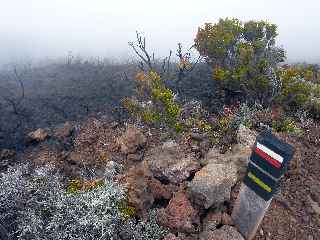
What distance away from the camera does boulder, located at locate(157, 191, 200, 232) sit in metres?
6.94

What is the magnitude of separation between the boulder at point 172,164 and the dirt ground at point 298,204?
1522 millimetres

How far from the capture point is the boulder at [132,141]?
29.3 ft

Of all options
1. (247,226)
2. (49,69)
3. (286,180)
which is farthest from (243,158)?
(49,69)

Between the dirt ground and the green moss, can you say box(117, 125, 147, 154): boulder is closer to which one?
the green moss

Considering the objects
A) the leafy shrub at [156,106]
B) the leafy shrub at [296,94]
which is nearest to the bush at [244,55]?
the leafy shrub at [296,94]

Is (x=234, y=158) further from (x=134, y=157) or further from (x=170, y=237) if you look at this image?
(x=170, y=237)

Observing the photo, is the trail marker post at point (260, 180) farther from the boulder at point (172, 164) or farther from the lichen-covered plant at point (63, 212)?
the lichen-covered plant at point (63, 212)

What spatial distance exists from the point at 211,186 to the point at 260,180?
2.94ft

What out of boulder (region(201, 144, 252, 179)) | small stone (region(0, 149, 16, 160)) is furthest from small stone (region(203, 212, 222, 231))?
small stone (region(0, 149, 16, 160))

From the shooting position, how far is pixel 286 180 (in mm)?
8125

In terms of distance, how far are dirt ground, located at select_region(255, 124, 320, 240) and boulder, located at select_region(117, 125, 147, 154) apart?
2.81 meters

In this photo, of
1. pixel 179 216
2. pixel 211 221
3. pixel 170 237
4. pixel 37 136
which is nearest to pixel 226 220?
pixel 211 221

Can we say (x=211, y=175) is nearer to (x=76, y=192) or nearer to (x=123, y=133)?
(x=76, y=192)

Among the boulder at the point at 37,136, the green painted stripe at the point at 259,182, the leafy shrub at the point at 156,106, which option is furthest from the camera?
the boulder at the point at 37,136
